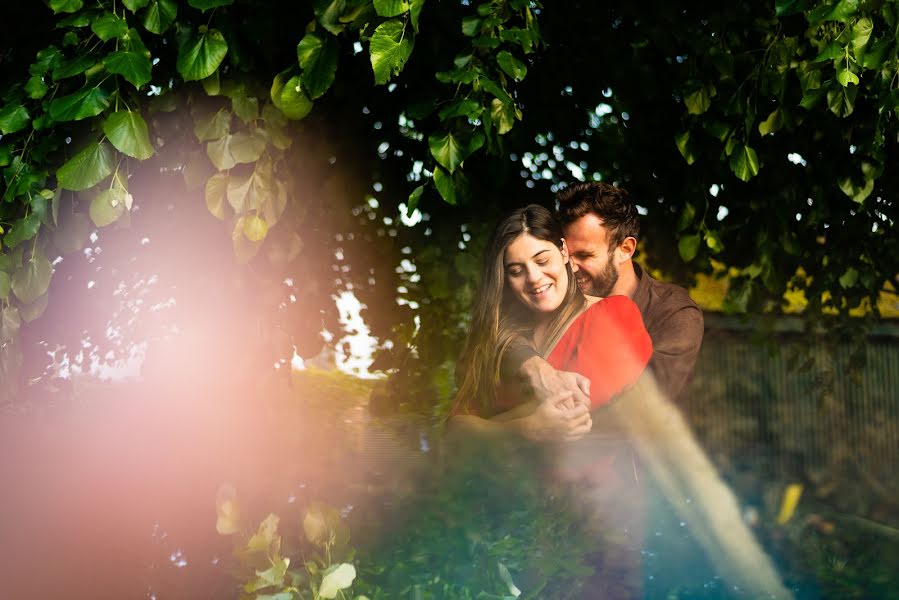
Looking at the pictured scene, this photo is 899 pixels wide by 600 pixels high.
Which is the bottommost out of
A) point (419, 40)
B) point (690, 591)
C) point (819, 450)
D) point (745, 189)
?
point (819, 450)

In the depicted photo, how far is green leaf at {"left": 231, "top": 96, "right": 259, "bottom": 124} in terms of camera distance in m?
3.02

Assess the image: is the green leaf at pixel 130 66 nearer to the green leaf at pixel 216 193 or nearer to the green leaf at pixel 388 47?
the green leaf at pixel 216 193

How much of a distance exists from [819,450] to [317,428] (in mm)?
3984

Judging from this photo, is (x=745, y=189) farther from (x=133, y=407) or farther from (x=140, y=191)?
(x=133, y=407)

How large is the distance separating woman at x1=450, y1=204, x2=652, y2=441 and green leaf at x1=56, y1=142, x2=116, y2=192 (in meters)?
1.28

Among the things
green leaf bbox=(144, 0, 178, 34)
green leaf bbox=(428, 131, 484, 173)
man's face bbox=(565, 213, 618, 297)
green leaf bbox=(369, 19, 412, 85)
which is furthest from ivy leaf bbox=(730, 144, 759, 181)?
green leaf bbox=(144, 0, 178, 34)

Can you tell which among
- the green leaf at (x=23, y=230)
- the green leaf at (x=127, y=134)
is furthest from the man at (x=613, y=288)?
the green leaf at (x=23, y=230)

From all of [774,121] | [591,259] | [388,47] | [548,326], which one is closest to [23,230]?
[388,47]

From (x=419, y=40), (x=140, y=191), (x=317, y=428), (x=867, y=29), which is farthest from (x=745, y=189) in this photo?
(x=140, y=191)

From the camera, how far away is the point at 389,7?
8.22 ft

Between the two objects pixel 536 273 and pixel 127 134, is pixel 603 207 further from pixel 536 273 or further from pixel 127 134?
pixel 127 134

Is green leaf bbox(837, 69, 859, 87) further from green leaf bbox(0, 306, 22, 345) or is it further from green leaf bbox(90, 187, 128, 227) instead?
green leaf bbox(0, 306, 22, 345)

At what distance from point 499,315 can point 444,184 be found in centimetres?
47

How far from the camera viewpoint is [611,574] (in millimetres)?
3301
